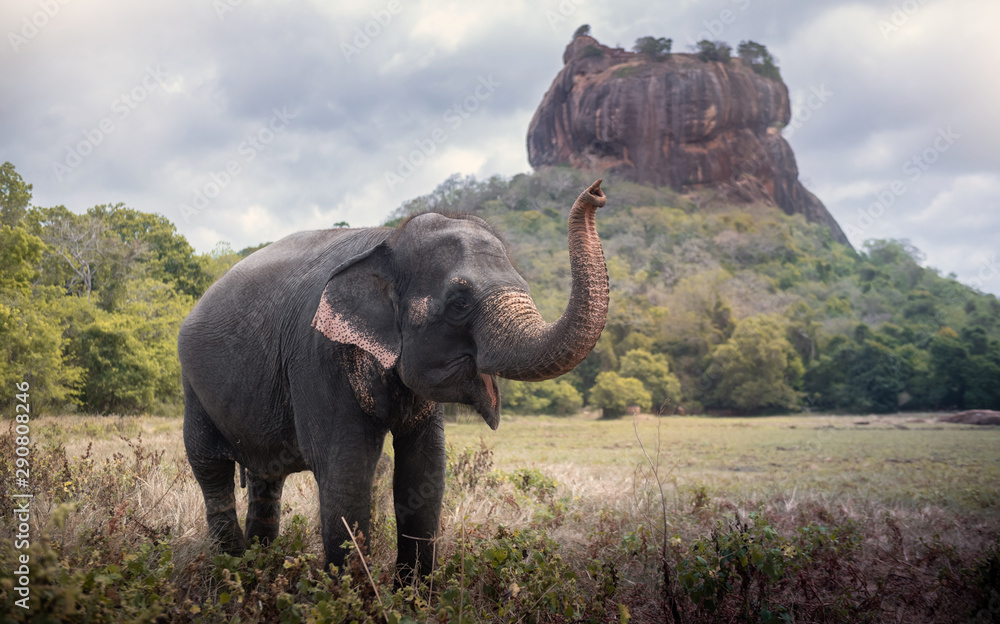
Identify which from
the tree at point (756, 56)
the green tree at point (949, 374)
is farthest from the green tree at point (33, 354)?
the tree at point (756, 56)

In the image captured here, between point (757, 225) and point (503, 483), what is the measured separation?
10070 cm

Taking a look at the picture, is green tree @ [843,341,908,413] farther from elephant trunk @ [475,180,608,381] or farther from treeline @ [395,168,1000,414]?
elephant trunk @ [475,180,608,381]

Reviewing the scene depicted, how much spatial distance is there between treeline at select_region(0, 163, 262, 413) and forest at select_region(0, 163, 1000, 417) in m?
0.06

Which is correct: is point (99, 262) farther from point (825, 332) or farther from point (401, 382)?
point (825, 332)

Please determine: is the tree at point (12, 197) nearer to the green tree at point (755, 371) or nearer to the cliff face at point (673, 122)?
the green tree at point (755, 371)

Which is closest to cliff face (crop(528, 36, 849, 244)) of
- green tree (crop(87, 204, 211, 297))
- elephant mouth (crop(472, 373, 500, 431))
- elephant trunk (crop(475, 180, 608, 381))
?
green tree (crop(87, 204, 211, 297))

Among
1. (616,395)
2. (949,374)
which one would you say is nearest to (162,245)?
(616,395)

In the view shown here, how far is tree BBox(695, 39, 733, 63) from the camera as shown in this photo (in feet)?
399

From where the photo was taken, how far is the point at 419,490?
4.62 m

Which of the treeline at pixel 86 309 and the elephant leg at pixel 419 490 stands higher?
the treeline at pixel 86 309

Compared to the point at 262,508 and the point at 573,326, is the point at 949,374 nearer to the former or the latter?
the point at 262,508

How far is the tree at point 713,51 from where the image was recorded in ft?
399

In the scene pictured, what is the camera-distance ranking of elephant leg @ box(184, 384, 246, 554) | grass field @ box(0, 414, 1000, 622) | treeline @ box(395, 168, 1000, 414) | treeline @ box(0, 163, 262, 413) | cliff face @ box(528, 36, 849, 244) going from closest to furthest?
1. grass field @ box(0, 414, 1000, 622)
2. elephant leg @ box(184, 384, 246, 554)
3. treeline @ box(0, 163, 262, 413)
4. treeline @ box(395, 168, 1000, 414)
5. cliff face @ box(528, 36, 849, 244)

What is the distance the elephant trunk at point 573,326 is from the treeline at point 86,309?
16.2 meters
